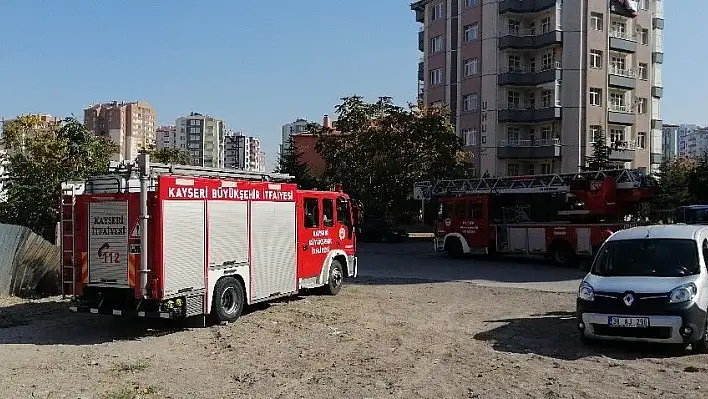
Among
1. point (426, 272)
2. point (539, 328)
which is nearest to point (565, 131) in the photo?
point (426, 272)

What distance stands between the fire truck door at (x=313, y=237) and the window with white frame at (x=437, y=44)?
47.1 m

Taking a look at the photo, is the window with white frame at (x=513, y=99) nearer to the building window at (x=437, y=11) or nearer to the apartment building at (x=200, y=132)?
the building window at (x=437, y=11)

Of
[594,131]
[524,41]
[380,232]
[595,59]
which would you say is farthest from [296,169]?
[595,59]

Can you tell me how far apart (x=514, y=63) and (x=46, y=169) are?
139 ft

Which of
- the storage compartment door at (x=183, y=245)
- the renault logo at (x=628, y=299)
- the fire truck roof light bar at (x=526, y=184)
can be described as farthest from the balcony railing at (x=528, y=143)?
the renault logo at (x=628, y=299)

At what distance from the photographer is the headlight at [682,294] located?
29.9 ft

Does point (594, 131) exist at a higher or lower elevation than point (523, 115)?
lower

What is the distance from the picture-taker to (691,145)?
524 feet

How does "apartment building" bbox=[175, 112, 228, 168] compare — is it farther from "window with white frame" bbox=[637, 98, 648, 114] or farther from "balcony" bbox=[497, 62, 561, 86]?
"window with white frame" bbox=[637, 98, 648, 114]

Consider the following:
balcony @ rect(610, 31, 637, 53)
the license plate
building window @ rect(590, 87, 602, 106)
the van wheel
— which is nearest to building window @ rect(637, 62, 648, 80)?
balcony @ rect(610, 31, 637, 53)

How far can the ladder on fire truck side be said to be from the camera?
11.2m

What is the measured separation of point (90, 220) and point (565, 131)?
154 feet

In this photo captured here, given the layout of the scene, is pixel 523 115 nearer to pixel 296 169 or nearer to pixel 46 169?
pixel 296 169

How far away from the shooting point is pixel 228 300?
39.4ft
